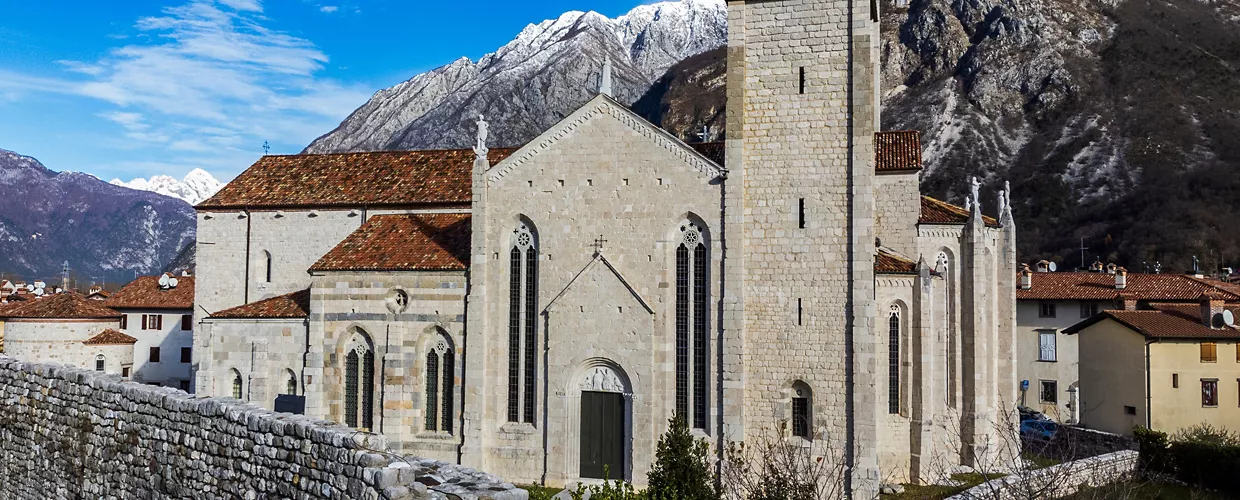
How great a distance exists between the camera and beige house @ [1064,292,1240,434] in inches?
1444

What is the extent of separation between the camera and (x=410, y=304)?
93.0 feet

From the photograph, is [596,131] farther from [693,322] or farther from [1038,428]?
[1038,428]

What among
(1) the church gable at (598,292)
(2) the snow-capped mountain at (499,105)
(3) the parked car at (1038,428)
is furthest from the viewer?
(2) the snow-capped mountain at (499,105)

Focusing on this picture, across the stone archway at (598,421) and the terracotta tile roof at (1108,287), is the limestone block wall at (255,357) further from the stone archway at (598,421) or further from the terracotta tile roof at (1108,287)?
the terracotta tile roof at (1108,287)

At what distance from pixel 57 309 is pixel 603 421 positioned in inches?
1242

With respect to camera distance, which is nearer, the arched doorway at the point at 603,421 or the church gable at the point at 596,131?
the church gable at the point at 596,131

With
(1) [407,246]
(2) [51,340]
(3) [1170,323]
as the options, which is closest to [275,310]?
(1) [407,246]

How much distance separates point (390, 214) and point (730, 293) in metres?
14.4

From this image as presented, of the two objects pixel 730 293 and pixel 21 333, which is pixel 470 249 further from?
pixel 21 333

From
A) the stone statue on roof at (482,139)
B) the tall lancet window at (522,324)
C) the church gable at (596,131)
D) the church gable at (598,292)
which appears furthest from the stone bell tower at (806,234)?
the stone statue on roof at (482,139)

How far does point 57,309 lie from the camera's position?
1689 inches

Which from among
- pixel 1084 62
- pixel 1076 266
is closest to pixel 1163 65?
pixel 1084 62

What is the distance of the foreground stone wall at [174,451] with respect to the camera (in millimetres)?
9555

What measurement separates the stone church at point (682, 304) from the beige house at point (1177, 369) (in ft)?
38.5
